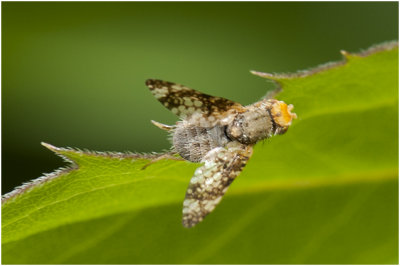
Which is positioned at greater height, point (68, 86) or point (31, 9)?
point (31, 9)

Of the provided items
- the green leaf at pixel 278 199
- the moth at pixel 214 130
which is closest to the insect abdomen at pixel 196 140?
the moth at pixel 214 130

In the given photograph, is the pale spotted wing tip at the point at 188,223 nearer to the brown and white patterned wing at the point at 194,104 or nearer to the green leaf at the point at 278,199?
the green leaf at the point at 278,199

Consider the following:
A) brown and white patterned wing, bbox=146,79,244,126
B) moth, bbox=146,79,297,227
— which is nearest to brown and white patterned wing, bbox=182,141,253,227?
moth, bbox=146,79,297,227

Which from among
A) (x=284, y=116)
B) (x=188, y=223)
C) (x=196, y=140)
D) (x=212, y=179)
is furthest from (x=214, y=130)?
(x=188, y=223)

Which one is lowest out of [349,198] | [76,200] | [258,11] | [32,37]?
[76,200]

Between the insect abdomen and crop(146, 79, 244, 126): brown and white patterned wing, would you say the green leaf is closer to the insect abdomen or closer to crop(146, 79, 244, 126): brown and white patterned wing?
the insect abdomen

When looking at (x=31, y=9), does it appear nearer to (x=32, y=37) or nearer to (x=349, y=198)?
(x=32, y=37)

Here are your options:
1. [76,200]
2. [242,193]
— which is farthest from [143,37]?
[76,200]

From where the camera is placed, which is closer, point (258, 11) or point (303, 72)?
point (303, 72)
